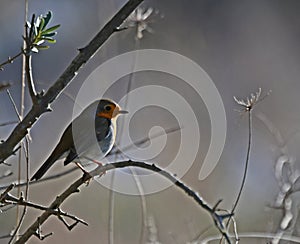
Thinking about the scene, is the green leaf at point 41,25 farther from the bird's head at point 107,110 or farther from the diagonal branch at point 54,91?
the bird's head at point 107,110

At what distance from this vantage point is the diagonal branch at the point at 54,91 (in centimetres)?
117

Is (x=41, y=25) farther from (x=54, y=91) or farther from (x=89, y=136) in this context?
(x=89, y=136)

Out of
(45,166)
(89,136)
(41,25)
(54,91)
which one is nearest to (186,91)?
(89,136)

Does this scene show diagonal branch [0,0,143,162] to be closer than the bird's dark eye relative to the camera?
Yes

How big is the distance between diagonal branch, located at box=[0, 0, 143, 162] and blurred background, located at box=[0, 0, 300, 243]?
2161 mm

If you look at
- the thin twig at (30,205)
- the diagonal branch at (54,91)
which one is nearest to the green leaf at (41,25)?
the diagonal branch at (54,91)

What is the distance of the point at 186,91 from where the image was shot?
714 centimetres

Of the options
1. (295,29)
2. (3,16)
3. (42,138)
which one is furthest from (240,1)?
(42,138)

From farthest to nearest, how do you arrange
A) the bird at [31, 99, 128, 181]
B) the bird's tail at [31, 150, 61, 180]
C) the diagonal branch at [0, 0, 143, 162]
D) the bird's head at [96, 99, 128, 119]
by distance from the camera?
the bird's head at [96, 99, 128, 119] < the bird at [31, 99, 128, 181] < the bird's tail at [31, 150, 61, 180] < the diagonal branch at [0, 0, 143, 162]

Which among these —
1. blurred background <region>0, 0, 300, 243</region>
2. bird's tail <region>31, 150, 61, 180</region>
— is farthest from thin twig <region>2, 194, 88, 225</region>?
blurred background <region>0, 0, 300, 243</region>

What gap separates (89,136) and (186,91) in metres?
4.68

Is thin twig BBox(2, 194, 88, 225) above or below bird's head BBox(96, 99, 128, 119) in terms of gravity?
below

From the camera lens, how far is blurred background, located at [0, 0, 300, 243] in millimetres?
4352

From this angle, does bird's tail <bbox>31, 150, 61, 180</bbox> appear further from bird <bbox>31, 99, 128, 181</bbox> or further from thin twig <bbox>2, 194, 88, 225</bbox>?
thin twig <bbox>2, 194, 88, 225</bbox>
